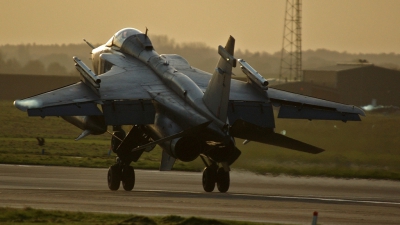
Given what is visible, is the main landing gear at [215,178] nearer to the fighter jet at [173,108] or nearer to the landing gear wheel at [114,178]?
the fighter jet at [173,108]

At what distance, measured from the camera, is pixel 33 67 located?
312 feet

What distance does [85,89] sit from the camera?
26.8 m

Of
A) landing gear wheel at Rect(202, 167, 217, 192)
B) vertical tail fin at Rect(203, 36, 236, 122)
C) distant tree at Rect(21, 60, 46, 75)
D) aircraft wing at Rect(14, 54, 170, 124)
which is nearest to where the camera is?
vertical tail fin at Rect(203, 36, 236, 122)

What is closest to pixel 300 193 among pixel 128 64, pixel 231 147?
pixel 231 147

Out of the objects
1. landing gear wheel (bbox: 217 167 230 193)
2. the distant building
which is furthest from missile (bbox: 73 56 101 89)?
the distant building

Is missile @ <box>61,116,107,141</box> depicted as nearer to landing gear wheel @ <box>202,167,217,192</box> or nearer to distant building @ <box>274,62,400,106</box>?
landing gear wheel @ <box>202,167,217,192</box>

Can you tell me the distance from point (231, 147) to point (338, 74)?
60224 mm

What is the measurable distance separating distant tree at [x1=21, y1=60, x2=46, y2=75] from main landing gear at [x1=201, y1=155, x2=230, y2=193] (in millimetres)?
69074

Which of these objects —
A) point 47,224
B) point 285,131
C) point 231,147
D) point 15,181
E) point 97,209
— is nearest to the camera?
point 47,224

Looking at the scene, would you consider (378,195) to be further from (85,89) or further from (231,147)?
(85,89)

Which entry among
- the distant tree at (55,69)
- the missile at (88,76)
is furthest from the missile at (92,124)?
the distant tree at (55,69)

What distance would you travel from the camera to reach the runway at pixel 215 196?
69.1 feet

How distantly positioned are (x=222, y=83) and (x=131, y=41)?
818cm

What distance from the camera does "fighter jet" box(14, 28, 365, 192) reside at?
24250 mm
